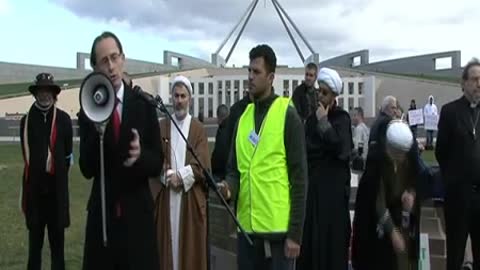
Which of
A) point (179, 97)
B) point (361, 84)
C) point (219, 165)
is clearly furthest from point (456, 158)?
point (361, 84)

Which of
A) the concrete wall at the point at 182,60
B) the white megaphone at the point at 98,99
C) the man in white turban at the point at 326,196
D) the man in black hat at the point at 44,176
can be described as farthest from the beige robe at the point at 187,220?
the concrete wall at the point at 182,60

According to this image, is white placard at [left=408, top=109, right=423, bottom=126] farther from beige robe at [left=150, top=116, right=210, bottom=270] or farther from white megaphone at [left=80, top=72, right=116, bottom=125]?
white megaphone at [left=80, top=72, right=116, bottom=125]

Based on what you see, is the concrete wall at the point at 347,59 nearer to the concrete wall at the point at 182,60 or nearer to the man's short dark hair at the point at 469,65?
the concrete wall at the point at 182,60

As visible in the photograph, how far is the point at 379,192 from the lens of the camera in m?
5.55

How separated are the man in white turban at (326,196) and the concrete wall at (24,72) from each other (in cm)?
7460

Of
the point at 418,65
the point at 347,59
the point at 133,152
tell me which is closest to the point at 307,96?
the point at 133,152

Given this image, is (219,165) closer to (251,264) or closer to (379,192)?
(379,192)

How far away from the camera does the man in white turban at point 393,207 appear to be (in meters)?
5.31

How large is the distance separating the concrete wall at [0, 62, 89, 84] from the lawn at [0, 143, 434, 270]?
62821 mm

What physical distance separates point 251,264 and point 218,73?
226 feet

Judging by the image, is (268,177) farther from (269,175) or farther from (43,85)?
(43,85)

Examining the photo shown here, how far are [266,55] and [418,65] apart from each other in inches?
3480

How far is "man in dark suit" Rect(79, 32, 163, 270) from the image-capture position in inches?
150

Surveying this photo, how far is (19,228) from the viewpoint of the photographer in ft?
32.8
